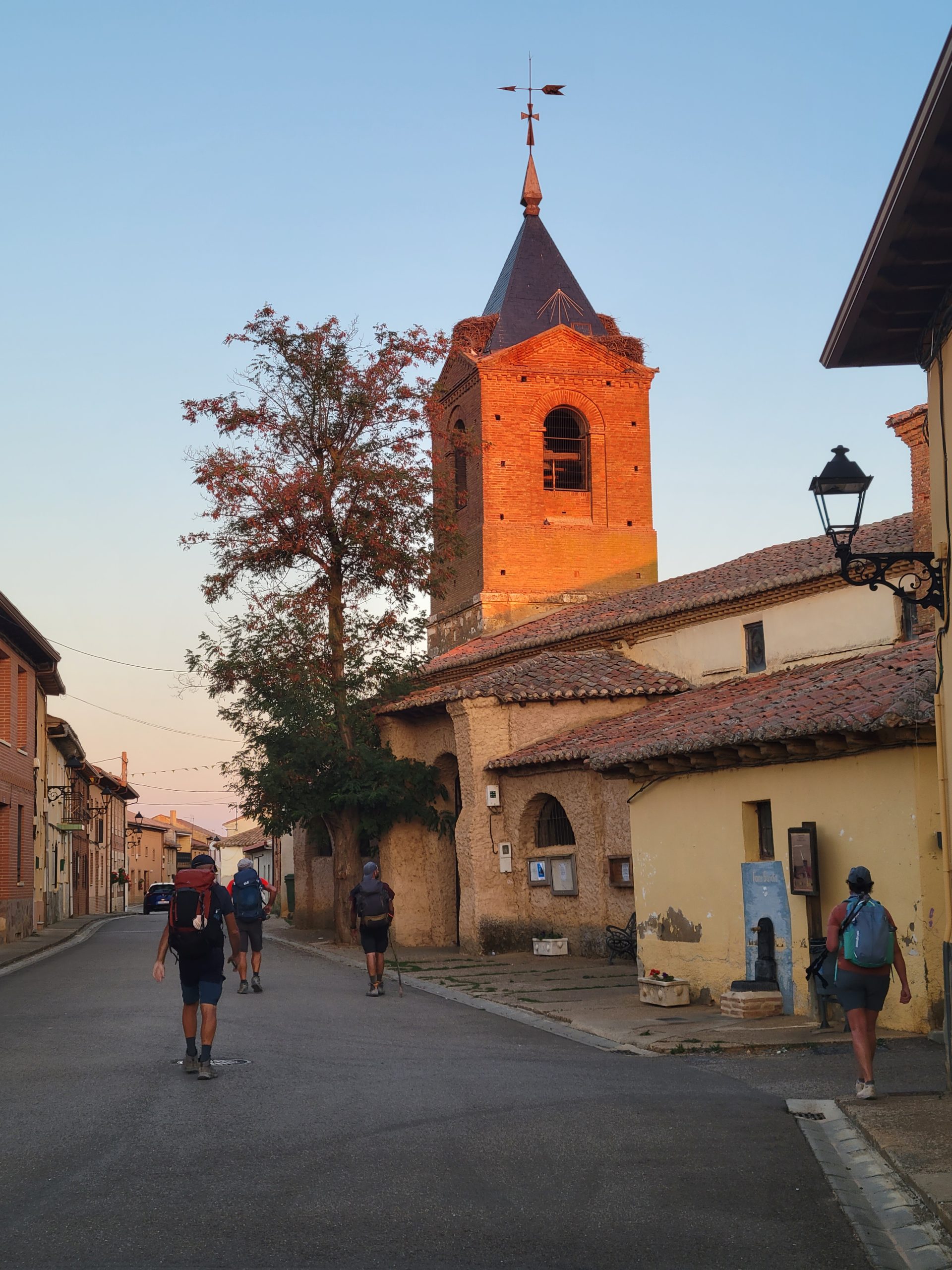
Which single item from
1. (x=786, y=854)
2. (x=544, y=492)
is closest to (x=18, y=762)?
(x=544, y=492)

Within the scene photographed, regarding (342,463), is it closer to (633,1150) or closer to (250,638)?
(250,638)

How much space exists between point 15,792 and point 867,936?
86.8 feet

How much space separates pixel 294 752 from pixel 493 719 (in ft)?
14.6

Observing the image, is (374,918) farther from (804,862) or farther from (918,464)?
(918,464)

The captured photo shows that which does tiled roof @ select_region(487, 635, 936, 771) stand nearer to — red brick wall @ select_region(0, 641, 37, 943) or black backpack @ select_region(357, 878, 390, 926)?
black backpack @ select_region(357, 878, 390, 926)

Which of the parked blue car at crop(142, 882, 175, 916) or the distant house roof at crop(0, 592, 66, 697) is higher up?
the distant house roof at crop(0, 592, 66, 697)

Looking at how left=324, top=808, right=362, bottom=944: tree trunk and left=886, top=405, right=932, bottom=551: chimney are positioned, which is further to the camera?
left=324, top=808, right=362, bottom=944: tree trunk

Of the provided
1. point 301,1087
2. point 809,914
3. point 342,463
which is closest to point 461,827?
point 342,463

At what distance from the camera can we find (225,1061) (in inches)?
435

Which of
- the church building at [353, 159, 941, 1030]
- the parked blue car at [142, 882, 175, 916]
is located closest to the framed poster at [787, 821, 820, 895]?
the church building at [353, 159, 941, 1030]

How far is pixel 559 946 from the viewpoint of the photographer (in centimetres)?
2206

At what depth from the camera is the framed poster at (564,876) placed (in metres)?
22.3

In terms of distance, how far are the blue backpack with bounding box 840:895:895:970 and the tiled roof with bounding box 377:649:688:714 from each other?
45.4ft

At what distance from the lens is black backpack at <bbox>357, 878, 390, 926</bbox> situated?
1728cm
